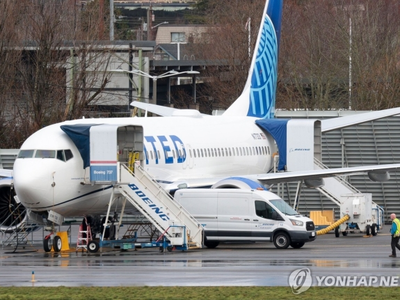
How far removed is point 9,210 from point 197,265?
37.5 ft

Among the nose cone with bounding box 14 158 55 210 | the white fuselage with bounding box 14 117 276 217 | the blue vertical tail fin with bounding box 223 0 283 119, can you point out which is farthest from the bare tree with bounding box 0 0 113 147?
the nose cone with bounding box 14 158 55 210

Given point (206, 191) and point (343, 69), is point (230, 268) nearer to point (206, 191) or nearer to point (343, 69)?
→ point (206, 191)

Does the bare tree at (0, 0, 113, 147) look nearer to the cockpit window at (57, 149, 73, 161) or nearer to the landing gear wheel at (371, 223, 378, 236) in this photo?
the landing gear wheel at (371, 223, 378, 236)

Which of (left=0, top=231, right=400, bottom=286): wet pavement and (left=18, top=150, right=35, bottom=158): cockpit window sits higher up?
(left=18, top=150, right=35, bottom=158): cockpit window

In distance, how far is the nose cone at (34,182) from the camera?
3038cm

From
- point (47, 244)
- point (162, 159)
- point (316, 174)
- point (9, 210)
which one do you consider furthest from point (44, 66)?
point (47, 244)

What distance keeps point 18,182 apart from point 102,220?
5.30 meters

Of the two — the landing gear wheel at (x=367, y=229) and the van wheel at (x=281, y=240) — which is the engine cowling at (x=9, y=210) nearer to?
the van wheel at (x=281, y=240)

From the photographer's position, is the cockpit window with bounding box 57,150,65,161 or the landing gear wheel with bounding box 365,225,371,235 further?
the landing gear wheel with bounding box 365,225,371,235

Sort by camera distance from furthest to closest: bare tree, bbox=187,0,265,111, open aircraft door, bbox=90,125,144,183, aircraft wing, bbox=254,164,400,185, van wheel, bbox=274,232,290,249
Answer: bare tree, bbox=187,0,265,111
aircraft wing, bbox=254,164,400,185
van wheel, bbox=274,232,290,249
open aircraft door, bbox=90,125,144,183

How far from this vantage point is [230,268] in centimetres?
2558
